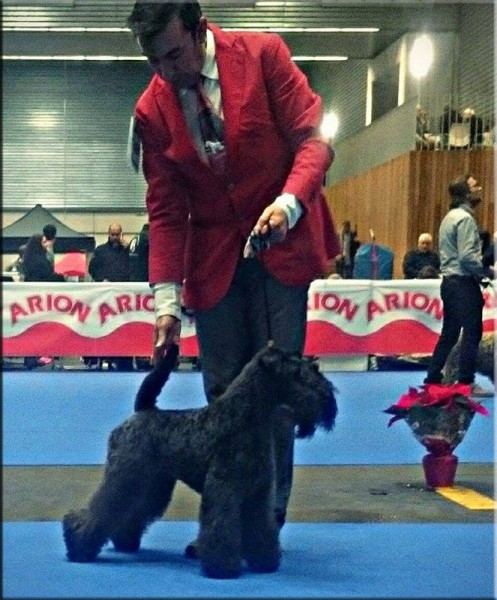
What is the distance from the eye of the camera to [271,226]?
1740 millimetres

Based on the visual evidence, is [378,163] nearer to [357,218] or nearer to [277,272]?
[357,218]

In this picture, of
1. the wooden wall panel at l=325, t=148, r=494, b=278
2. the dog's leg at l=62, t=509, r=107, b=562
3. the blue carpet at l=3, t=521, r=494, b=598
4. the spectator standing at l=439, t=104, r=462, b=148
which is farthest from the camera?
the spectator standing at l=439, t=104, r=462, b=148

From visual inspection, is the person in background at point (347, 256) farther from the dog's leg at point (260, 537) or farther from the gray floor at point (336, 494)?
the dog's leg at point (260, 537)

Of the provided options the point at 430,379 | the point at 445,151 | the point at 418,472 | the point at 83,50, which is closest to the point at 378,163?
the point at 445,151

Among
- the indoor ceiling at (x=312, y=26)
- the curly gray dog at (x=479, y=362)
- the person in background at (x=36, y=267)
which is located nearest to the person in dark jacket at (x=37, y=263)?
the person in background at (x=36, y=267)

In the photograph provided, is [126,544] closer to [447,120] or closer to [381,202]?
[447,120]

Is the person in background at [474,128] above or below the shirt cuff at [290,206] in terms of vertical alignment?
above

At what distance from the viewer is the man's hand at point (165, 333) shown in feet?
6.72

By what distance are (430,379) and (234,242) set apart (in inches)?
137

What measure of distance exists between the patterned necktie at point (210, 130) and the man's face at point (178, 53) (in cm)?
3

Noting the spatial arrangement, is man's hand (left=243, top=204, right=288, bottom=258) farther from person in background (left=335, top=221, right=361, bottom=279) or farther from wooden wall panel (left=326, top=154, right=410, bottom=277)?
wooden wall panel (left=326, top=154, right=410, bottom=277)

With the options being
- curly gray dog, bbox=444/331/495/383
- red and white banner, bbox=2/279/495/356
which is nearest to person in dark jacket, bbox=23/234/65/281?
red and white banner, bbox=2/279/495/356

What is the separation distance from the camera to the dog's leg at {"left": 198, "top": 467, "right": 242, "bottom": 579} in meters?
1.89

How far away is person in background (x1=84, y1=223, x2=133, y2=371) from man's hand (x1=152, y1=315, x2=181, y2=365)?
467 cm
